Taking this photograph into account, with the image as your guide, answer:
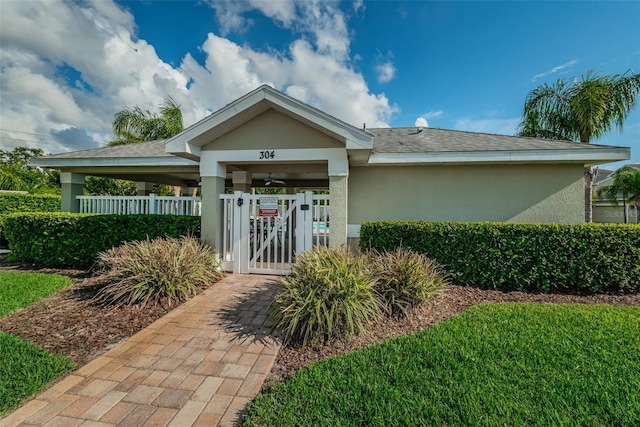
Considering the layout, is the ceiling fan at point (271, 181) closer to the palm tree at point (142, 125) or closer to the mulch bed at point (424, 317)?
the mulch bed at point (424, 317)

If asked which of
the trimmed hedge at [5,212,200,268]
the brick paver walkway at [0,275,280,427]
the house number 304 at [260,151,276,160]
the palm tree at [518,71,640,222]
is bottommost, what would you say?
the brick paver walkway at [0,275,280,427]

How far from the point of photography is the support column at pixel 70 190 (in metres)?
10.3

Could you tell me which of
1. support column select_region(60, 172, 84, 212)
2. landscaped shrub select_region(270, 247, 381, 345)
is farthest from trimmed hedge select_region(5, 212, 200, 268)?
landscaped shrub select_region(270, 247, 381, 345)

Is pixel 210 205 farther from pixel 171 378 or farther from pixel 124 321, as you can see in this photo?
pixel 171 378

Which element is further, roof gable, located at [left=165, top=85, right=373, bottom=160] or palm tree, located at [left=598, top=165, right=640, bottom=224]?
palm tree, located at [left=598, top=165, right=640, bottom=224]

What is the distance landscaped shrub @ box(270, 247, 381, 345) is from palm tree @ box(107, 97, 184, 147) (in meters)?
19.4

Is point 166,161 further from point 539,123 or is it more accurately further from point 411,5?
point 539,123

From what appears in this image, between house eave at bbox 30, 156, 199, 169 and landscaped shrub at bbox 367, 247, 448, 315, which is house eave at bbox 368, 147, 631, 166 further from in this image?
house eave at bbox 30, 156, 199, 169

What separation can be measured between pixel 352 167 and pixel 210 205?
4.36 m

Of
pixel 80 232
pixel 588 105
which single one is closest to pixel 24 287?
pixel 80 232

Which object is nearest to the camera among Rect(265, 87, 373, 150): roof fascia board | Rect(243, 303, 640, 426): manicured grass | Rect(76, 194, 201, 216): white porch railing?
Rect(243, 303, 640, 426): manicured grass

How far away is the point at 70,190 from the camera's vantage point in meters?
10.3

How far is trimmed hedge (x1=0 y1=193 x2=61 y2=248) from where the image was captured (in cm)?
1319

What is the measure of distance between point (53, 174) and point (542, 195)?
39432 millimetres
